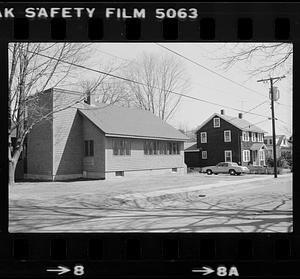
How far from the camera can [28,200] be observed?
3160 millimetres

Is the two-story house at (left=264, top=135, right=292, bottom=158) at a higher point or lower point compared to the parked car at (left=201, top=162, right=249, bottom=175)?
higher

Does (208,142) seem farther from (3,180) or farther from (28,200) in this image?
(3,180)

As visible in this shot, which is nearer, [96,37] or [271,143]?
[96,37]

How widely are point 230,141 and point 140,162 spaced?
118 cm

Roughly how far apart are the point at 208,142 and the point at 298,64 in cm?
179

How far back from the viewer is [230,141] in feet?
11.9

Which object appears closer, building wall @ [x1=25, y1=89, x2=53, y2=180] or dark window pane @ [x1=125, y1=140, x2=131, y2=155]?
building wall @ [x1=25, y1=89, x2=53, y2=180]

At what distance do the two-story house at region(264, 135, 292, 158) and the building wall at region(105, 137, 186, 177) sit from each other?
933mm

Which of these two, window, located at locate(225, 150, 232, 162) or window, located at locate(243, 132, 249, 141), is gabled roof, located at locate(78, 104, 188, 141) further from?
window, located at locate(243, 132, 249, 141)

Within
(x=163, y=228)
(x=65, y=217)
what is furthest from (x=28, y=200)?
(x=163, y=228)

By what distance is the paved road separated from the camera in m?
2.70

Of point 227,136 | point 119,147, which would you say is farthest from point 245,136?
point 119,147
